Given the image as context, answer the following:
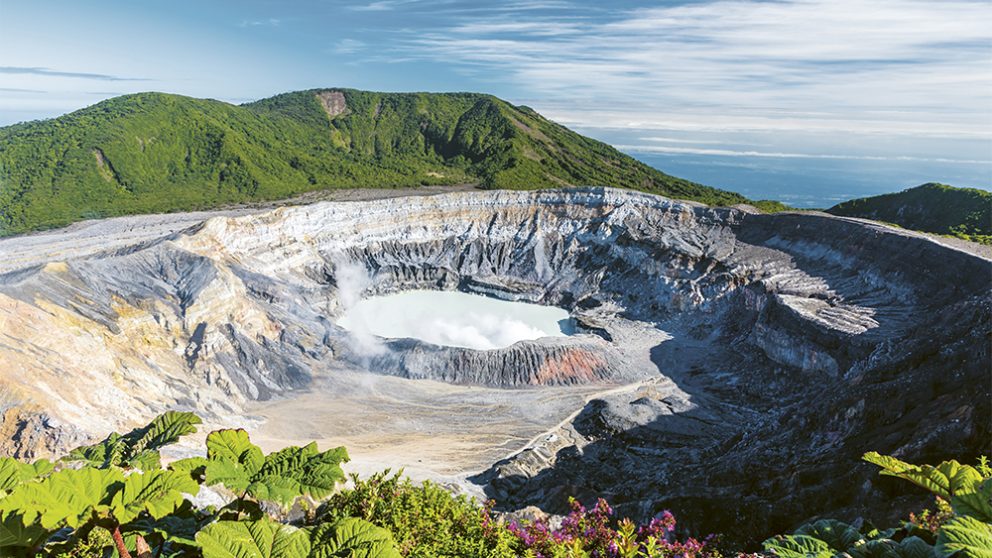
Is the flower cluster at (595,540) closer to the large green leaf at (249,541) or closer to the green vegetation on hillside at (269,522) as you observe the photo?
the green vegetation on hillside at (269,522)

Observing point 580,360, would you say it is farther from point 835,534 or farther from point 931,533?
point 835,534

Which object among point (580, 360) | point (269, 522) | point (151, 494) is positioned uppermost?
point (151, 494)

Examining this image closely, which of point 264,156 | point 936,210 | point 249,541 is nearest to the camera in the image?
point 249,541

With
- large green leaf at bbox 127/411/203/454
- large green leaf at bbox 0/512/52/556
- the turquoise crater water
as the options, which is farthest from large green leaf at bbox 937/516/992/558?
the turquoise crater water

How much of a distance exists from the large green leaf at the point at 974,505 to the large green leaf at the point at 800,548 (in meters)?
1.29

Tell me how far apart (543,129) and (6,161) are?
9508 cm

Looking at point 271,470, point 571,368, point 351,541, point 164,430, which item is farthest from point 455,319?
point 351,541

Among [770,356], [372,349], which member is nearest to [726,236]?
[770,356]

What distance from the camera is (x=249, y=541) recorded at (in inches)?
192

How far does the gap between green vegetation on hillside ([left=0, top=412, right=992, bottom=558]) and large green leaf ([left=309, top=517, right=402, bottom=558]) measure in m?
0.01

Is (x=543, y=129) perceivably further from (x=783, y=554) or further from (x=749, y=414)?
(x=783, y=554)

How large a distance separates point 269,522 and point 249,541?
0.74 m

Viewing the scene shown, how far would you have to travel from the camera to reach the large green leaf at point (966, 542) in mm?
4258

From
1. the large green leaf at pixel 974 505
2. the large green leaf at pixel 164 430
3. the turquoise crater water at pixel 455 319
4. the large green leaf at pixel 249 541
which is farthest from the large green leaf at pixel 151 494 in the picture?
the turquoise crater water at pixel 455 319
